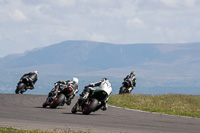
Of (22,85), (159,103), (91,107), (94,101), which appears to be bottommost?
(91,107)

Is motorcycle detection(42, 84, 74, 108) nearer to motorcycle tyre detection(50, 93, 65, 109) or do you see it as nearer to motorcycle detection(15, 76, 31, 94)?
motorcycle tyre detection(50, 93, 65, 109)

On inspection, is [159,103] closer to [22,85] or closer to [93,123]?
[22,85]

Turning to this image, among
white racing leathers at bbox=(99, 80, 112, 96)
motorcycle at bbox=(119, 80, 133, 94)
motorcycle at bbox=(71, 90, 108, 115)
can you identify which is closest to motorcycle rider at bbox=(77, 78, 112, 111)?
white racing leathers at bbox=(99, 80, 112, 96)

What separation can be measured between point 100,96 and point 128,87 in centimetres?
2114

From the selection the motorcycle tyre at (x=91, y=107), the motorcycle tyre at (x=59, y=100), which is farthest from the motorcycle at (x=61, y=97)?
the motorcycle tyre at (x=91, y=107)

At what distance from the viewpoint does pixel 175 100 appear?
33.0m

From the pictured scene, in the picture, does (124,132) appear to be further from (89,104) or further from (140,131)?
(89,104)

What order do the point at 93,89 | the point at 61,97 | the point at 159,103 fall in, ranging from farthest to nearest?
1. the point at 159,103
2. the point at 61,97
3. the point at 93,89

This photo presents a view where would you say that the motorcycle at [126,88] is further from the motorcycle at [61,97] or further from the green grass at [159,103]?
the motorcycle at [61,97]

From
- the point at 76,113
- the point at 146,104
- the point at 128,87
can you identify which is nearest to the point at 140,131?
the point at 76,113

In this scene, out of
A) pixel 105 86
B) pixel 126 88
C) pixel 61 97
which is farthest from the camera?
pixel 126 88

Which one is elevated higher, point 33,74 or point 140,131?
point 33,74

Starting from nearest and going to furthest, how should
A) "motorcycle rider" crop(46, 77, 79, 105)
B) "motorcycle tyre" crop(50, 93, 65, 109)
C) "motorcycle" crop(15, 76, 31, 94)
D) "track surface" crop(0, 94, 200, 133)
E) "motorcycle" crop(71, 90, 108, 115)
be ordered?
1. "track surface" crop(0, 94, 200, 133)
2. "motorcycle" crop(71, 90, 108, 115)
3. "motorcycle tyre" crop(50, 93, 65, 109)
4. "motorcycle rider" crop(46, 77, 79, 105)
5. "motorcycle" crop(15, 76, 31, 94)

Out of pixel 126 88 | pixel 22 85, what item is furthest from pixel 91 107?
pixel 126 88
